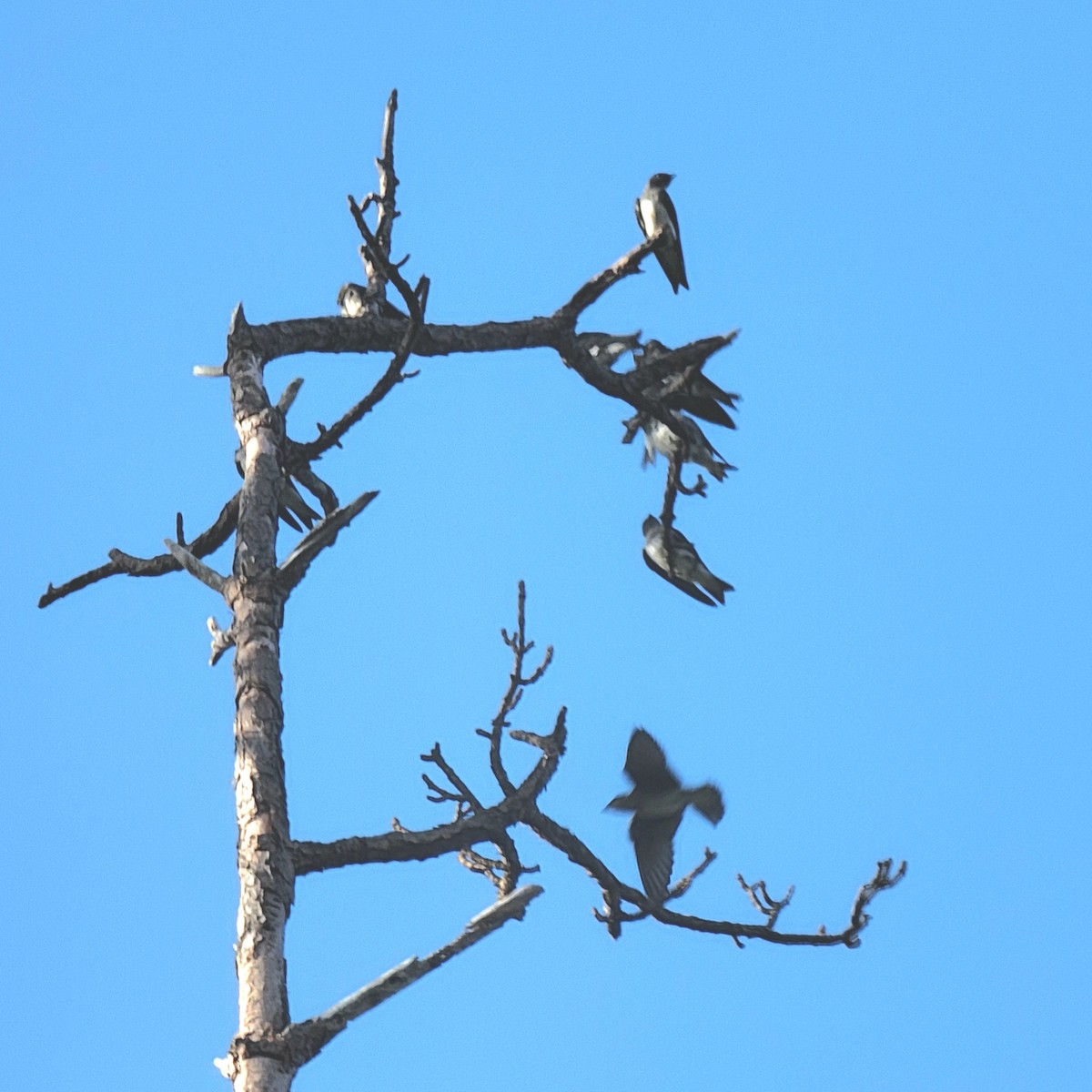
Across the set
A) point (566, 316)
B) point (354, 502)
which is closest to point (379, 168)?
point (566, 316)

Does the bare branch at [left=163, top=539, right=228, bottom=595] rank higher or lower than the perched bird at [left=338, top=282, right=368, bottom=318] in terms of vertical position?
lower

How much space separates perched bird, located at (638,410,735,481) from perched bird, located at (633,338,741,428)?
0.08 metres

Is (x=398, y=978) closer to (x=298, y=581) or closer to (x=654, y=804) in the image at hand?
(x=298, y=581)

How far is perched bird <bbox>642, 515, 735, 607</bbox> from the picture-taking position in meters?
6.02

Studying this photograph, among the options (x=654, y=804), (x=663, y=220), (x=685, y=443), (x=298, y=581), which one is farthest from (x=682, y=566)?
(x=663, y=220)

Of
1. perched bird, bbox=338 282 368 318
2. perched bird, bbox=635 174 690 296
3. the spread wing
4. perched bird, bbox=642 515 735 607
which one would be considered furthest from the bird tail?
perched bird, bbox=338 282 368 318

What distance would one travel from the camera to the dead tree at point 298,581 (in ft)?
12.3

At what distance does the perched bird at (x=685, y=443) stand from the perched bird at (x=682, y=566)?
31 centimetres

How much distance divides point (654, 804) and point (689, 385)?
1713 millimetres

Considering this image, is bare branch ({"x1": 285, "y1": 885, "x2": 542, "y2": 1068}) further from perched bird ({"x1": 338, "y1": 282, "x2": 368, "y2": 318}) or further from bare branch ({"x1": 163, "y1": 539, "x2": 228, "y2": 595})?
perched bird ({"x1": 338, "y1": 282, "x2": 368, "y2": 318})

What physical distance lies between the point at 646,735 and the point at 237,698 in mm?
2338

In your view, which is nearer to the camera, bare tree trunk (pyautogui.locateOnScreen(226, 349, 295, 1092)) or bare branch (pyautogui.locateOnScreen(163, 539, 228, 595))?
bare tree trunk (pyautogui.locateOnScreen(226, 349, 295, 1092))

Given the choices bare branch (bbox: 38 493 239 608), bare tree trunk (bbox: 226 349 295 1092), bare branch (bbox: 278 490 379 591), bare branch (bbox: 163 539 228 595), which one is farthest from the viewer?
bare branch (bbox: 38 493 239 608)

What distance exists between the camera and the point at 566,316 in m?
5.62
